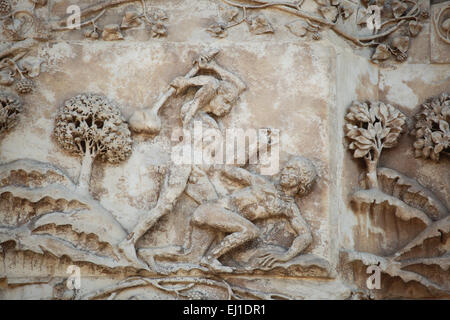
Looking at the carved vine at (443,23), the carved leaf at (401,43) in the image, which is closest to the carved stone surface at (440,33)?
the carved vine at (443,23)

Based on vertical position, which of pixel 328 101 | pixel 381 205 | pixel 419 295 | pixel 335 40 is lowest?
pixel 419 295

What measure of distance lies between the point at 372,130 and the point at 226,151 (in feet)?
3.57

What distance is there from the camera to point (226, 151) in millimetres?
7922

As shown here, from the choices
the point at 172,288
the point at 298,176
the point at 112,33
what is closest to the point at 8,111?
the point at 112,33

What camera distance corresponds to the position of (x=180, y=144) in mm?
7977

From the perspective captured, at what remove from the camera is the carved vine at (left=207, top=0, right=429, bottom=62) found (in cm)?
813

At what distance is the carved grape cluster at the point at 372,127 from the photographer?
26.2ft

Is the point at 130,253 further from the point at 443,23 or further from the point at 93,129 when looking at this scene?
the point at 443,23

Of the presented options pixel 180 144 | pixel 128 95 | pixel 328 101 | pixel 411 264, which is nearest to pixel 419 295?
pixel 411 264

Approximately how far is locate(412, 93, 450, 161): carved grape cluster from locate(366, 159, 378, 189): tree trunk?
1.17ft

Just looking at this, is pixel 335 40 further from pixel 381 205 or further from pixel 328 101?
pixel 381 205

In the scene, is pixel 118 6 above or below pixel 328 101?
above

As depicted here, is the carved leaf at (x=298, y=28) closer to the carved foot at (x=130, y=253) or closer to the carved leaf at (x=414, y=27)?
the carved leaf at (x=414, y=27)

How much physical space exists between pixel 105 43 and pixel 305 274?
7.56 ft
